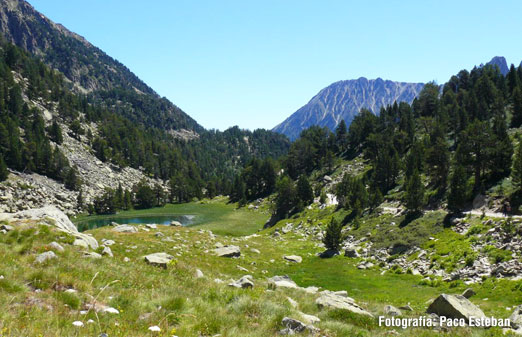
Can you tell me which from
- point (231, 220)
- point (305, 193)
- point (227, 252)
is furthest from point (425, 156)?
point (231, 220)

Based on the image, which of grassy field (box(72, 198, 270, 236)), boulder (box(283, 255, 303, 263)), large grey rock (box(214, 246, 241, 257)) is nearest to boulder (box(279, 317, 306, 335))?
large grey rock (box(214, 246, 241, 257))

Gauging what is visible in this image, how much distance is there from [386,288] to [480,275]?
9658mm

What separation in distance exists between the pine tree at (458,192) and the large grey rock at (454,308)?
43.3 meters

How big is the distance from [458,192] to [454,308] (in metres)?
45.2

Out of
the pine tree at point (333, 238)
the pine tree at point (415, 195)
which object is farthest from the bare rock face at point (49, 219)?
the pine tree at point (415, 195)

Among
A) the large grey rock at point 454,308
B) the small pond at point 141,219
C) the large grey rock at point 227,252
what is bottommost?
the small pond at point 141,219

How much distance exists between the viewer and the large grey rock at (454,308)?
513 inches

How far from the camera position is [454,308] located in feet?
43.3

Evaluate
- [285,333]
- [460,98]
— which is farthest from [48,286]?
[460,98]

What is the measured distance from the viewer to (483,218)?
44.0m

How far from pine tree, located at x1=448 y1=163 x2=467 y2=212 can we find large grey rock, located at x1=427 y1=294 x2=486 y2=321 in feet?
142

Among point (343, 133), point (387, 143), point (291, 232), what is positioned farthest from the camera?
point (343, 133)

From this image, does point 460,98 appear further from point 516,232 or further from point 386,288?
point 386,288

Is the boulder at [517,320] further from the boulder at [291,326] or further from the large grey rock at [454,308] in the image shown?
the boulder at [291,326]
